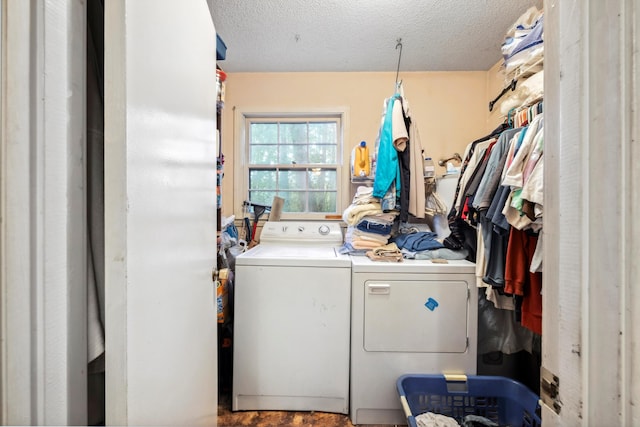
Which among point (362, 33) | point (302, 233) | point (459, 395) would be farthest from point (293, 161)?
point (459, 395)

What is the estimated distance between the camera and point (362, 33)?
177 centimetres

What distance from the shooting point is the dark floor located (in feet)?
4.40

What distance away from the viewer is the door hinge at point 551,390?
423mm

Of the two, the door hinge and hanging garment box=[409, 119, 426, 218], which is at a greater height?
hanging garment box=[409, 119, 426, 218]

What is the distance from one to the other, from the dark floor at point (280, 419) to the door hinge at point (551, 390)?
1.26m

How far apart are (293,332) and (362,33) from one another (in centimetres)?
215

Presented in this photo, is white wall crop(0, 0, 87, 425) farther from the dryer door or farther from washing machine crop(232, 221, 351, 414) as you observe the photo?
the dryer door

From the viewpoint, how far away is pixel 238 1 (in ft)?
5.01

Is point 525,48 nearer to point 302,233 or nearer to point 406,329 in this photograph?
point 406,329

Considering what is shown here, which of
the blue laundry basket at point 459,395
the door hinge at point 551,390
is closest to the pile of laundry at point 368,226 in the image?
the blue laundry basket at point 459,395

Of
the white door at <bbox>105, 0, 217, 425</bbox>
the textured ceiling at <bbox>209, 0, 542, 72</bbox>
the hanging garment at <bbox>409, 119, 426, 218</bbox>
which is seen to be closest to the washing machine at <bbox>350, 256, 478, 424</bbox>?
the hanging garment at <bbox>409, 119, 426, 218</bbox>

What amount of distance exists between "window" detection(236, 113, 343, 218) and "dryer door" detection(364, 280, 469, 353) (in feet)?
3.78

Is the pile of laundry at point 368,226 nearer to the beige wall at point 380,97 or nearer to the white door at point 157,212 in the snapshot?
the beige wall at point 380,97

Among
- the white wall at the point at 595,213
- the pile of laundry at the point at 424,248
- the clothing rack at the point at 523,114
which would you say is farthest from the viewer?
the pile of laundry at the point at 424,248
